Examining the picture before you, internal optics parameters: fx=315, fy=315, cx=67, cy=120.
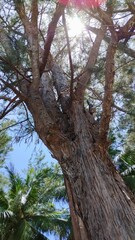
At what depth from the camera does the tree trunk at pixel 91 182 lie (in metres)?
2.36

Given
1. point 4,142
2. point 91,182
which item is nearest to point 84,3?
point 91,182

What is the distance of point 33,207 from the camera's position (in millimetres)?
7336

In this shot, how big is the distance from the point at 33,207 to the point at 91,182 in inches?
197

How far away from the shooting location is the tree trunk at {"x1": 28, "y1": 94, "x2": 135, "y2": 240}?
236 cm

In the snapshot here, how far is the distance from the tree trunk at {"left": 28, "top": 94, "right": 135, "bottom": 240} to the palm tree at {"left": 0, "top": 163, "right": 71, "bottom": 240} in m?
3.93

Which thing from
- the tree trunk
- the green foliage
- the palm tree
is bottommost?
the tree trunk

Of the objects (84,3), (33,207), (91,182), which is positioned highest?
(84,3)

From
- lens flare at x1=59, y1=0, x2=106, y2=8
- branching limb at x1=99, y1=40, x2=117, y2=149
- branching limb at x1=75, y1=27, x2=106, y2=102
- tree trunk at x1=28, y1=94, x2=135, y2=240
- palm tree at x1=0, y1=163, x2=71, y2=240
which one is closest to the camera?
tree trunk at x1=28, y1=94, x2=135, y2=240

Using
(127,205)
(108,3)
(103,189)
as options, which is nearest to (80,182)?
(103,189)

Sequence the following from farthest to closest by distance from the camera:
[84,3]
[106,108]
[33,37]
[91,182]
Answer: [33,37], [84,3], [106,108], [91,182]

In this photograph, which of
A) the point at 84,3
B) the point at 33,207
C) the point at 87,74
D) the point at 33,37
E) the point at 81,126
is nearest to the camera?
the point at 81,126

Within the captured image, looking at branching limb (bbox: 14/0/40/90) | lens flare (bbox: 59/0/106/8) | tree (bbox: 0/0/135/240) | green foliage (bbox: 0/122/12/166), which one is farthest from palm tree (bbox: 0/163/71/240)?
lens flare (bbox: 59/0/106/8)

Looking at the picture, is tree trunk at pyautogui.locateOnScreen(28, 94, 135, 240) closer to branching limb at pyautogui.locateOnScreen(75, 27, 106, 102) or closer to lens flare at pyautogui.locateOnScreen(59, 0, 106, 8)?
branching limb at pyautogui.locateOnScreen(75, 27, 106, 102)

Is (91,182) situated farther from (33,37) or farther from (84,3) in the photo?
(33,37)
